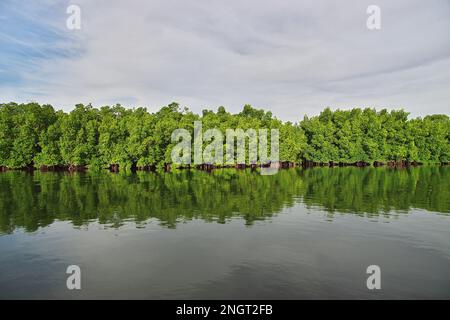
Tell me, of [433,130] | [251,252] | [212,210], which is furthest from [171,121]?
[433,130]

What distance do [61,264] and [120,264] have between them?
3.11 metres

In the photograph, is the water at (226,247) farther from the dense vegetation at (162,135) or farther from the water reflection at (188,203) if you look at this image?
the dense vegetation at (162,135)

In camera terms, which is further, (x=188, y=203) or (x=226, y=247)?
(x=188, y=203)

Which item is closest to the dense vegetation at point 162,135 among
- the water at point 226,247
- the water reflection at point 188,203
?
the water reflection at point 188,203

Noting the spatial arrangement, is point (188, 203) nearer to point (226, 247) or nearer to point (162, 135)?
point (226, 247)

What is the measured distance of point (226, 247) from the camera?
67.0ft

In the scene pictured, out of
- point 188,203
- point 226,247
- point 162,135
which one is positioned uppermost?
point 162,135

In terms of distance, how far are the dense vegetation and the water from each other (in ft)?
189

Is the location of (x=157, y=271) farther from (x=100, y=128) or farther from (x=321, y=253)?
(x=100, y=128)

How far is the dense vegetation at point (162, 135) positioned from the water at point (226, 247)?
5750 cm

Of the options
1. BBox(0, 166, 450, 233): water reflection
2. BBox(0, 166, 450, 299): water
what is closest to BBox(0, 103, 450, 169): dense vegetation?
BBox(0, 166, 450, 233): water reflection

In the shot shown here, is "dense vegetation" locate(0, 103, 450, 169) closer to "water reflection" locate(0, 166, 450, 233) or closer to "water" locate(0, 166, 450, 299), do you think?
"water reflection" locate(0, 166, 450, 233)

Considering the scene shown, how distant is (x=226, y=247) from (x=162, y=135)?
3051 inches

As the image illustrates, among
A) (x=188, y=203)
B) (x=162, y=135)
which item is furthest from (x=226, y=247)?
(x=162, y=135)
